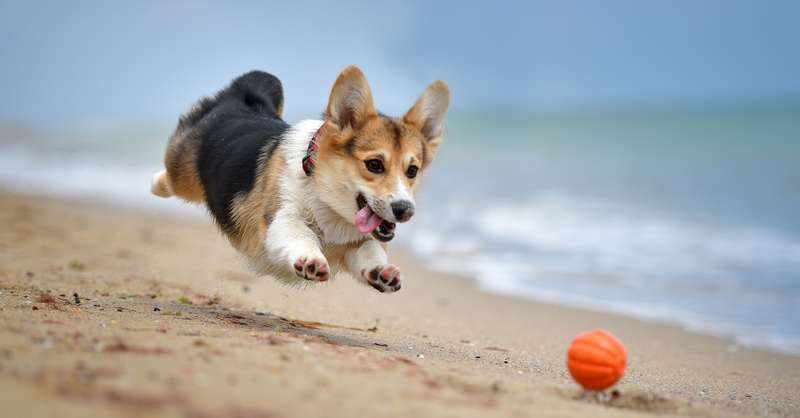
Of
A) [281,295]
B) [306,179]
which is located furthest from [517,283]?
[306,179]

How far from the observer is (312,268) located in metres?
Result: 4.30

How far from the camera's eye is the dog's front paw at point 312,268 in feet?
14.1

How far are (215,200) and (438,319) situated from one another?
209cm

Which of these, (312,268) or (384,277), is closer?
(312,268)

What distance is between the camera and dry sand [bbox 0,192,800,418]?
2.88m

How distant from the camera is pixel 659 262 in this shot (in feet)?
31.2

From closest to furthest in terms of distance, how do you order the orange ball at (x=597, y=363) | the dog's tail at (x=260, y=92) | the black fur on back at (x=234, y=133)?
the orange ball at (x=597, y=363) < the black fur on back at (x=234, y=133) < the dog's tail at (x=260, y=92)

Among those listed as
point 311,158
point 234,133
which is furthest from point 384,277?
point 234,133

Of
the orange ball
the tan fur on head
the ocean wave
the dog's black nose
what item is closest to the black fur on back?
the tan fur on head

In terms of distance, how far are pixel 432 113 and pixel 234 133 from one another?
1.36 meters

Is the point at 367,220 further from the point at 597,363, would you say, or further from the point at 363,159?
the point at 597,363

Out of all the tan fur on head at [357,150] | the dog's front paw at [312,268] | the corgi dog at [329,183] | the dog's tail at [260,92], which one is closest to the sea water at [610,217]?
the corgi dog at [329,183]

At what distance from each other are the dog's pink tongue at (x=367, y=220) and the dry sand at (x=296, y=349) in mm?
610

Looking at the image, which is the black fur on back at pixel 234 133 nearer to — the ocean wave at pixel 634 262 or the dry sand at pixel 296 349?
the dry sand at pixel 296 349
